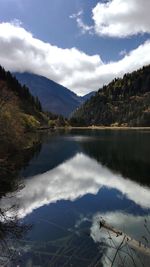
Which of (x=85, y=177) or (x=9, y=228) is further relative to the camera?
(x=85, y=177)

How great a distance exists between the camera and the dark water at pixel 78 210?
22.7 meters

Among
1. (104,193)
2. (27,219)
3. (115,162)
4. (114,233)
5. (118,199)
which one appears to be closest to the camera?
(114,233)

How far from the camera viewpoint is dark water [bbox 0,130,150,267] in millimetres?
22672

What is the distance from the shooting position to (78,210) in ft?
120

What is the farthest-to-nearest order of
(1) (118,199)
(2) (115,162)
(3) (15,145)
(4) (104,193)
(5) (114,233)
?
(3) (15,145) → (2) (115,162) → (4) (104,193) → (1) (118,199) → (5) (114,233)

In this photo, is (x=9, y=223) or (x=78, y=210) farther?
(x=78, y=210)

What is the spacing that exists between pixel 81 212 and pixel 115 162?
1627 inches

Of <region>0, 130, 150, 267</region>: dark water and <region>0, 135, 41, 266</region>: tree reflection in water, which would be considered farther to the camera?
<region>0, 135, 41, 266</region>: tree reflection in water

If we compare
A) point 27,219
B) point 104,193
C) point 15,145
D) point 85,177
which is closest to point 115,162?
point 85,177

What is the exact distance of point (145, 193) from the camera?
44.4 meters

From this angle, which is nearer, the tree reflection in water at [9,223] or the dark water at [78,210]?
the dark water at [78,210]

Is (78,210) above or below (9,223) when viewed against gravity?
below

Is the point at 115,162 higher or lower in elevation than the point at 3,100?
lower

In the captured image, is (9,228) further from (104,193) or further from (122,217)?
(104,193)
